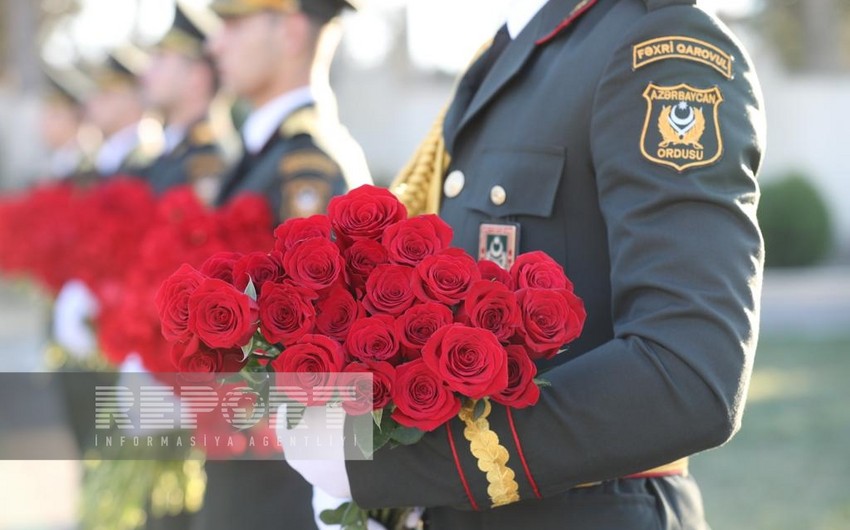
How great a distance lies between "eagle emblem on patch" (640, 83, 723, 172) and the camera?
4.91ft

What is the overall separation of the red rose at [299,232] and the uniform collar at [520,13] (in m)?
0.59

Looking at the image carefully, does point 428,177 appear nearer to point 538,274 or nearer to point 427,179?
point 427,179

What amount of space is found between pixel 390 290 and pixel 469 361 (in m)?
0.15

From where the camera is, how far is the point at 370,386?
4.58 ft

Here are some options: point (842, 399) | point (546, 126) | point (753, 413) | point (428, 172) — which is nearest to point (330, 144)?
point (428, 172)

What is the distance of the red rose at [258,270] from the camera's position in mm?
1446

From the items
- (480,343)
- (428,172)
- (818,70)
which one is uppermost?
(818,70)

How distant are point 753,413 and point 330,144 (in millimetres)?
5444

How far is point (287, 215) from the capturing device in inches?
127

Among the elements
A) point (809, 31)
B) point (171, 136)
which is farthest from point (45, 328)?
point (809, 31)

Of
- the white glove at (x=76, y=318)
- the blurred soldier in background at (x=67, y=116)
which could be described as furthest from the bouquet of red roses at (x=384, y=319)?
the blurred soldier in background at (x=67, y=116)

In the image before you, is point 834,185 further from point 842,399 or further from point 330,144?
point 330,144

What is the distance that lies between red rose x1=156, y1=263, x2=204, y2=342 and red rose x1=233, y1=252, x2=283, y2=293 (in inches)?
2.1

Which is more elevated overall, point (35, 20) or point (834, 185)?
point (35, 20)
